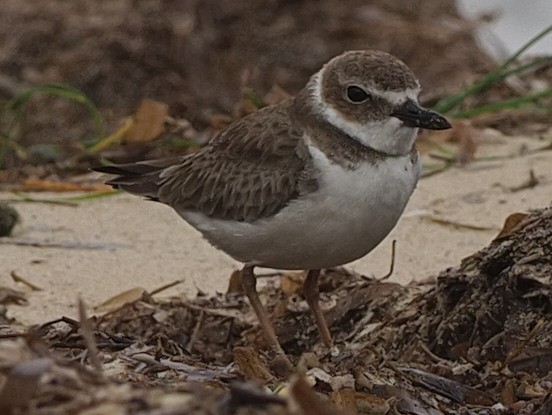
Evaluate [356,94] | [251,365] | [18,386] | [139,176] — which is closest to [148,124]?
[139,176]

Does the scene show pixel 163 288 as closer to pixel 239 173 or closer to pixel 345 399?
pixel 239 173

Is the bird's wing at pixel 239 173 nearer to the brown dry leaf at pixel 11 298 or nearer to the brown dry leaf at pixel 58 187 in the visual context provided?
the brown dry leaf at pixel 11 298

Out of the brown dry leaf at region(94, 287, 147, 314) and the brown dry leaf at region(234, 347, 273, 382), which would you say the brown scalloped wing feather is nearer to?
the brown dry leaf at region(94, 287, 147, 314)

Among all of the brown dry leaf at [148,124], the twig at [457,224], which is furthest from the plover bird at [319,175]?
the brown dry leaf at [148,124]

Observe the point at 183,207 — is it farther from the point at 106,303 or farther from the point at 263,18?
the point at 263,18

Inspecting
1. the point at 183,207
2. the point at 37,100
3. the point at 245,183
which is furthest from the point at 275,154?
the point at 37,100
